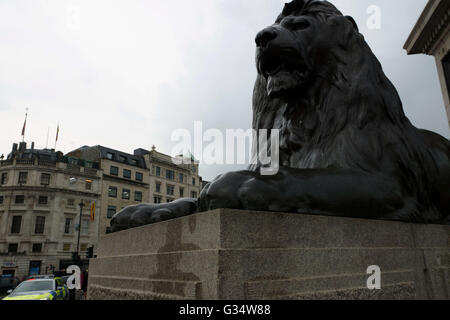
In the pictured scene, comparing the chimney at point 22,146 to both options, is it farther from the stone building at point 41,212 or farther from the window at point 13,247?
the window at point 13,247

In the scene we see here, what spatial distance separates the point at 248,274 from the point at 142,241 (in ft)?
3.63

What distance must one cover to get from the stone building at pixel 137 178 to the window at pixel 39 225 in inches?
253

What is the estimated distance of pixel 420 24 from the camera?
475 inches

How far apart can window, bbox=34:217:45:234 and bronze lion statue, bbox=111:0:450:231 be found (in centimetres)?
4125

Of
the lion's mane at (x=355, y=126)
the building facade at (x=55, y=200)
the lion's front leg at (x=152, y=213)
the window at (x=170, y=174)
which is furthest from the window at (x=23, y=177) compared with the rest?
the lion's mane at (x=355, y=126)

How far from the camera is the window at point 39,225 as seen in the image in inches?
1528

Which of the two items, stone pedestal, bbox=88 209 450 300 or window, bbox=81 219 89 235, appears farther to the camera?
window, bbox=81 219 89 235

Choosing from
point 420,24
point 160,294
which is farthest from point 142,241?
point 420,24

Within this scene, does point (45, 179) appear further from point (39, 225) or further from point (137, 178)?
point (137, 178)

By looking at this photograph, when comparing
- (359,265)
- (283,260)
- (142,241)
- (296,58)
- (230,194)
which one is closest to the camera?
(283,260)

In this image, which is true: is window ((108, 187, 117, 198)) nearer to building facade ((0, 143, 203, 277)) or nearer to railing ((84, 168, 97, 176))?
building facade ((0, 143, 203, 277))

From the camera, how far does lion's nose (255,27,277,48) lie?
2.95 metres

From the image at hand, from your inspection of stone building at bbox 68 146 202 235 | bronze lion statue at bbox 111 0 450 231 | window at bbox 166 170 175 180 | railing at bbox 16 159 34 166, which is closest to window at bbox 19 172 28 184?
railing at bbox 16 159 34 166
